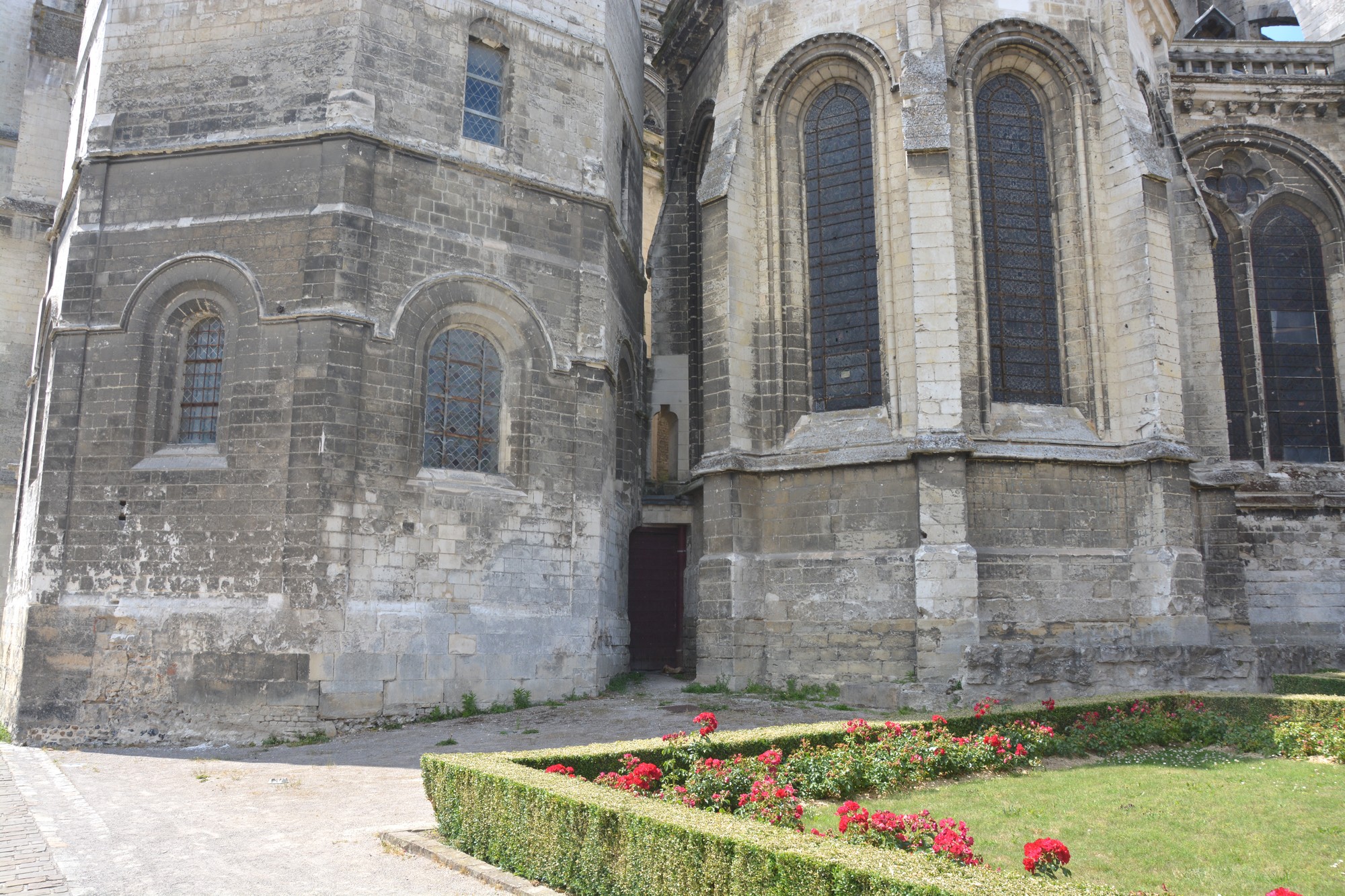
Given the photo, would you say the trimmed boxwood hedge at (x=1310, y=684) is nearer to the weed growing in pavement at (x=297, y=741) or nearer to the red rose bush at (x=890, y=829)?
the red rose bush at (x=890, y=829)

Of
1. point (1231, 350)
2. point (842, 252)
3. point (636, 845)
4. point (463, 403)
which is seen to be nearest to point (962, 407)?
point (842, 252)

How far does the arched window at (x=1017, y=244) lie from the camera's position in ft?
50.6

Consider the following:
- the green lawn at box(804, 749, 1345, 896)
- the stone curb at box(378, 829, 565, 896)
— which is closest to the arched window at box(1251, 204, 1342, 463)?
the green lawn at box(804, 749, 1345, 896)

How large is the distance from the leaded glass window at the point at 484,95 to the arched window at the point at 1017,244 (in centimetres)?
769

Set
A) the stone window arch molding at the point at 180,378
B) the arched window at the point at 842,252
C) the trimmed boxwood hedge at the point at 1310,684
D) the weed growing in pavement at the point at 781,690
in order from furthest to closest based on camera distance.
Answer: the arched window at the point at 842,252 → the trimmed boxwood hedge at the point at 1310,684 → the weed growing in pavement at the point at 781,690 → the stone window arch molding at the point at 180,378

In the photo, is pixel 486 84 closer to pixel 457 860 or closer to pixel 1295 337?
pixel 457 860

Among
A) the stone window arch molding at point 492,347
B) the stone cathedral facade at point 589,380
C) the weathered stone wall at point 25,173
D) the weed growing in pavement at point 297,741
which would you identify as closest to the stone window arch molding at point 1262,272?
the stone cathedral facade at point 589,380

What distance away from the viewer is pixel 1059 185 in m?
16.0

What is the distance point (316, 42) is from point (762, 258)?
7.42 m

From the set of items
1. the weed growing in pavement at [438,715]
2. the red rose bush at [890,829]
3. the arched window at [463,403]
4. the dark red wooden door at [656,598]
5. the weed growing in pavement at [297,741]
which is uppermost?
the arched window at [463,403]

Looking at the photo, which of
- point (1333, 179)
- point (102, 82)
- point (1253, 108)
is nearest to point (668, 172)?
point (102, 82)

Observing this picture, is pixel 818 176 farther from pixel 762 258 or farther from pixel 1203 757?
pixel 1203 757

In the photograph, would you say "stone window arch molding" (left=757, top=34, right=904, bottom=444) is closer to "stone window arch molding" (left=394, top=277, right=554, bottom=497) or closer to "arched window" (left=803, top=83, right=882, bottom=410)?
"arched window" (left=803, top=83, right=882, bottom=410)

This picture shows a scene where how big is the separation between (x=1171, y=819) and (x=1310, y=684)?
9.03 m
